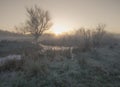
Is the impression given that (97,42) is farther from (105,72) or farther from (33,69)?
(33,69)

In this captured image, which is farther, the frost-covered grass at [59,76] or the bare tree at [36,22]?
the bare tree at [36,22]

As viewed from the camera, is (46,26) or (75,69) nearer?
(75,69)

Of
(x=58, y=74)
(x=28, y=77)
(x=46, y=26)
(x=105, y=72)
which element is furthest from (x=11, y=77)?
(x=46, y=26)

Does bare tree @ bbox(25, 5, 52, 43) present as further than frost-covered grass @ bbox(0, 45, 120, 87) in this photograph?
Yes

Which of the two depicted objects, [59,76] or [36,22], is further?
[36,22]

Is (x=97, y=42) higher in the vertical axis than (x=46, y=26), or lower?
lower

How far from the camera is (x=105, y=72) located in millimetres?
10219

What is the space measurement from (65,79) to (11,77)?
2.53m

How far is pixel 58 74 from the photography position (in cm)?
896

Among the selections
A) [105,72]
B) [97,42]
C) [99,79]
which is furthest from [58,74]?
[97,42]

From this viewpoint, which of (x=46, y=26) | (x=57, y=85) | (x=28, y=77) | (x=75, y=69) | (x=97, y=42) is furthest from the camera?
(x=46, y=26)

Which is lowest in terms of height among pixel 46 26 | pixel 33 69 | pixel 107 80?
pixel 107 80

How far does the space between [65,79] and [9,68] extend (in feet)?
11.7

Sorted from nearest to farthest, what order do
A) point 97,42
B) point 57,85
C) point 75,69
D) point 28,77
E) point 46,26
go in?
point 57,85 < point 28,77 < point 75,69 < point 97,42 < point 46,26
